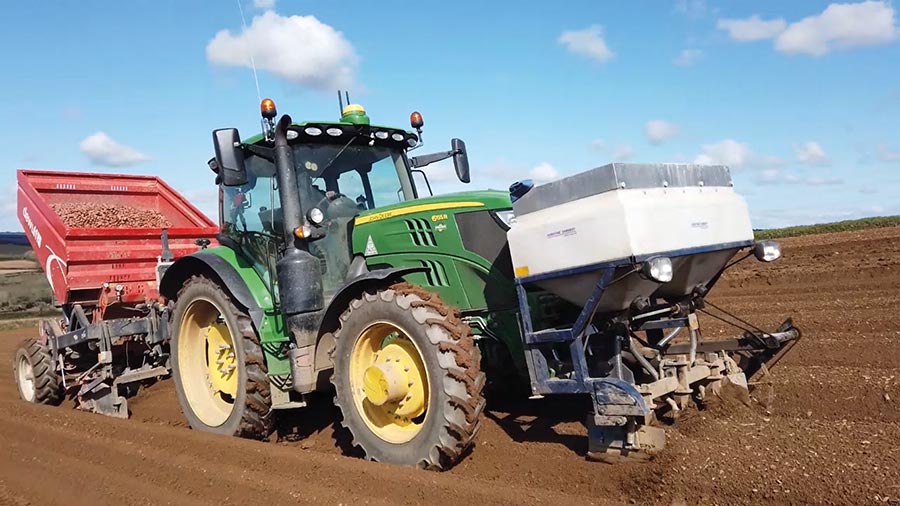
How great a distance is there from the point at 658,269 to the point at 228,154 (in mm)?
2937

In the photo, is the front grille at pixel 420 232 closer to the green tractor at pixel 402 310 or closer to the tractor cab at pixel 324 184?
the green tractor at pixel 402 310

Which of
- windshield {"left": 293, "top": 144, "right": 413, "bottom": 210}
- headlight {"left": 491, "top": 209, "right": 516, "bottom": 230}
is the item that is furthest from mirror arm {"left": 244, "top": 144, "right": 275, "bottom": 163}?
headlight {"left": 491, "top": 209, "right": 516, "bottom": 230}

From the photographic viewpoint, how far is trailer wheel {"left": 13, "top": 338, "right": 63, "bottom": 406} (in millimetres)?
7840

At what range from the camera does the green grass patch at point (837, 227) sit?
2069 centimetres

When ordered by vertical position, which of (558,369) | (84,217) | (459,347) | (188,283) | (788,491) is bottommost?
(788,491)

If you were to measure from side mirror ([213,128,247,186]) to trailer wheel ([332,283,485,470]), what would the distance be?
1.23 meters

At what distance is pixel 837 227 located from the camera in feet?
68.9

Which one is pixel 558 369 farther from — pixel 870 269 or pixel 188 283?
pixel 870 269

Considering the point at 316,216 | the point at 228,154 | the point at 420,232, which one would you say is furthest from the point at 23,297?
the point at 420,232

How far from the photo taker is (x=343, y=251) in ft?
17.8

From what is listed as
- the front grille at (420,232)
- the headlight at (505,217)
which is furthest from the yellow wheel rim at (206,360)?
the headlight at (505,217)

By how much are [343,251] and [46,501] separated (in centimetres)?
252

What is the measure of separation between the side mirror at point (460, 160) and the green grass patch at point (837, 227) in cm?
1728

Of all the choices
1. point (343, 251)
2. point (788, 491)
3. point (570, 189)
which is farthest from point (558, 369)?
point (343, 251)
